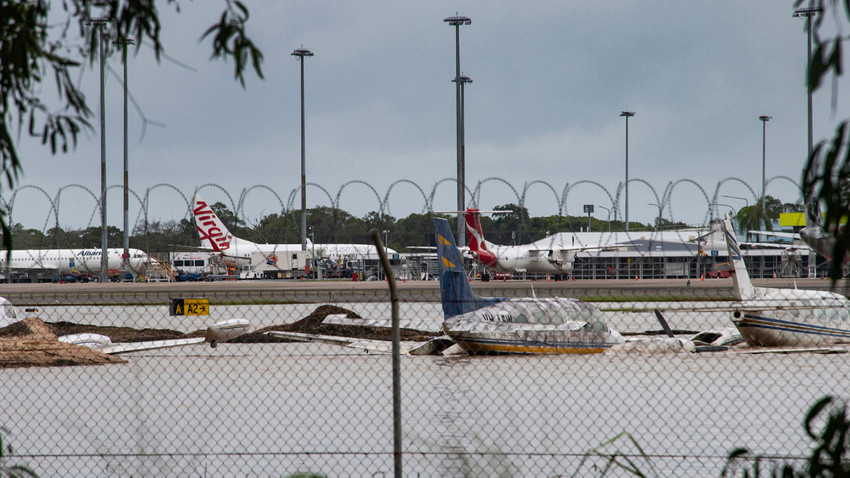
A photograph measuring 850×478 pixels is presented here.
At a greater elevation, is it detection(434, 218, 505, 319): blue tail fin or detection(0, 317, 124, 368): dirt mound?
detection(434, 218, 505, 319): blue tail fin

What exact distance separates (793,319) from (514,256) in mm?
39766

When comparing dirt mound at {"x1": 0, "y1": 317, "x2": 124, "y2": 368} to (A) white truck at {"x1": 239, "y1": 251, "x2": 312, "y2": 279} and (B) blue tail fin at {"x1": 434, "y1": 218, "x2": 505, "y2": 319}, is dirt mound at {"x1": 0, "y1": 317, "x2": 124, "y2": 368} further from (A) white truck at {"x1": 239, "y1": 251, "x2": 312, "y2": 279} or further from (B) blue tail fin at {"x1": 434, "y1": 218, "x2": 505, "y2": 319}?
(A) white truck at {"x1": 239, "y1": 251, "x2": 312, "y2": 279}

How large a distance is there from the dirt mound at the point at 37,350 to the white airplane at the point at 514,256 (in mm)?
36868

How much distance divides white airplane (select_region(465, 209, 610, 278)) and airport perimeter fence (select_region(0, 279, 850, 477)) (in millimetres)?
35020

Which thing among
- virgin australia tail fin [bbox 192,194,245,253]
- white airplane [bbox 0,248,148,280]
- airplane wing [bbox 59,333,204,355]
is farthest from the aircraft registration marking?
white airplane [bbox 0,248,148,280]

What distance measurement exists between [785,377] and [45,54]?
13664mm

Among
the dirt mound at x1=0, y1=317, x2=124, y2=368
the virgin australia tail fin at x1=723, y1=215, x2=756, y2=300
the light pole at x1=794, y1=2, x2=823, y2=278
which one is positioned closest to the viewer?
the light pole at x1=794, y1=2, x2=823, y2=278

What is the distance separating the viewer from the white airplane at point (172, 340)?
55.4 feet

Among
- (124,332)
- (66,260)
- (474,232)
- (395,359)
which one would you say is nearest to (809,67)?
(395,359)

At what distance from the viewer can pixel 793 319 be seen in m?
16.9

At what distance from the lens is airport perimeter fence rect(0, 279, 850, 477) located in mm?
7801


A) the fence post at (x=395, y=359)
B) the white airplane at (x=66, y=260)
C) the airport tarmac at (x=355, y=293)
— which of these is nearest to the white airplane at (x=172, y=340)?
the airport tarmac at (x=355, y=293)

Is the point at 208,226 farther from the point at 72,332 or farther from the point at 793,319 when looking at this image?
the point at 793,319

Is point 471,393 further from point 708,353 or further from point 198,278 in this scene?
point 198,278
